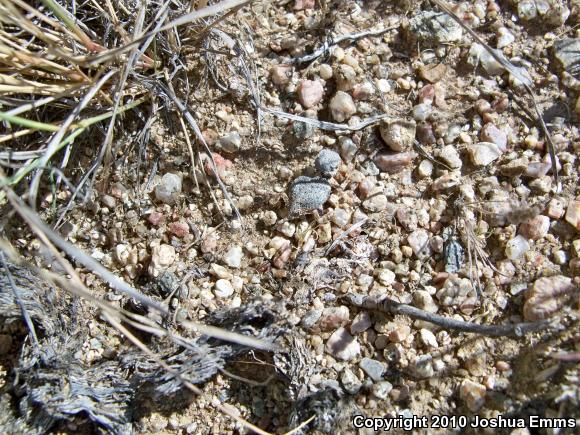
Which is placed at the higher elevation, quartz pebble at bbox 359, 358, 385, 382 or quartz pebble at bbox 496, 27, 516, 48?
quartz pebble at bbox 496, 27, 516, 48

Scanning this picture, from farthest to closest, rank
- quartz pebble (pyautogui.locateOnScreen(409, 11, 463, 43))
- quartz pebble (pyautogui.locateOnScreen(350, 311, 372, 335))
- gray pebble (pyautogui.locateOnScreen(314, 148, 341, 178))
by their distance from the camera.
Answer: quartz pebble (pyautogui.locateOnScreen(409, 11, 463, 43)), gray pebble (pyautogui.locateOnScreen(314, 148, 341, 178)), quartz pebble (pyautogui.locateOnScreen(350, 311, 372, 335))

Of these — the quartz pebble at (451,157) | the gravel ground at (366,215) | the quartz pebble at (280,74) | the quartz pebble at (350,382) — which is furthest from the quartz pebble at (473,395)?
the quartz pebble at (280,74)

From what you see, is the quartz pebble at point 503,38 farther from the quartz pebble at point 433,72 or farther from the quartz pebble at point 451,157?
the quartz pebble at point 451,157

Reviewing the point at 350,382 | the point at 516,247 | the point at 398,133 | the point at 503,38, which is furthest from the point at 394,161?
the point at 350,382

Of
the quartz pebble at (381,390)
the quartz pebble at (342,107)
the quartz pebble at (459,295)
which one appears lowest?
the quartz pebble at (381,390)

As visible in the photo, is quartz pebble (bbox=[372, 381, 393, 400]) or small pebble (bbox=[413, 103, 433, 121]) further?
small pebble (bbox=[413, 103, 433, 121])

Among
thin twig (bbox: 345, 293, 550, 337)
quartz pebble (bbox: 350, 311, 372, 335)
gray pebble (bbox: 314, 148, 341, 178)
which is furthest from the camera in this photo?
gray pebble (bbox: 314, 148, 341, 178)

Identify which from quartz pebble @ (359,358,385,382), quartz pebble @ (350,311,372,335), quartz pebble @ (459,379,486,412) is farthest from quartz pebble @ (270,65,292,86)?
quartz pebble @ (459,379,486,412)

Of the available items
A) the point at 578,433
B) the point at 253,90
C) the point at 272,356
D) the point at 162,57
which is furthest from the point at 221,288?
the point at 578,433

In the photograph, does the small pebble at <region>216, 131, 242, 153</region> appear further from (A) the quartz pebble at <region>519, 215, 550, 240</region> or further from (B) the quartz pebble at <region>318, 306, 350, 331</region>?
(A) the quartz pebble at <region>519, 215, 550, 240</region>
